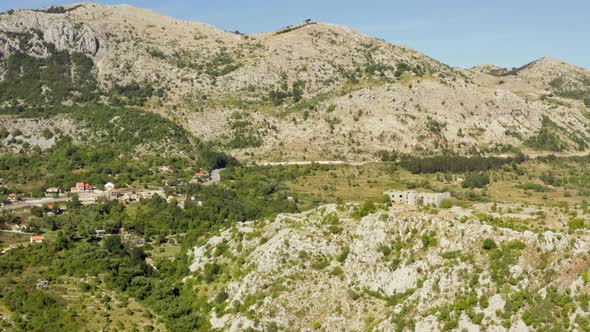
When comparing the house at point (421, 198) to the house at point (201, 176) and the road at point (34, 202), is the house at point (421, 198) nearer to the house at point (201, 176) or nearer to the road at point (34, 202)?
the house at point (201, 176)

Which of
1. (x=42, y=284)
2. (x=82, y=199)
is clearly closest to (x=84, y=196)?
(x=82, y=199)

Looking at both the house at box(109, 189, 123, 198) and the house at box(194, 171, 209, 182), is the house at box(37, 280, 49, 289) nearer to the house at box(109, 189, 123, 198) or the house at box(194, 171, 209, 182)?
the house at box(109, 189, 123, 198)

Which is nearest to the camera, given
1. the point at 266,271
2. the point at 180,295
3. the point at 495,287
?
the point at 495,287

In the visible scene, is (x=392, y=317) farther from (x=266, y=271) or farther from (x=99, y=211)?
(x=99, y=211)

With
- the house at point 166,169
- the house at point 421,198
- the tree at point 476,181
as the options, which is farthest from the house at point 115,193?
the tree at point 476,181

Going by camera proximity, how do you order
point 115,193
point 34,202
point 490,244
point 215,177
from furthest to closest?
1. point 215,177
2. point 115,193
3. point 34,202
4. point 490,244

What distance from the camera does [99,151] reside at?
199 meters

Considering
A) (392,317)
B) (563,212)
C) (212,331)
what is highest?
(563,212)

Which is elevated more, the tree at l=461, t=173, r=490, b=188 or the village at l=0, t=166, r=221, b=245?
the tree at l=461, t=173, r=490, b=188

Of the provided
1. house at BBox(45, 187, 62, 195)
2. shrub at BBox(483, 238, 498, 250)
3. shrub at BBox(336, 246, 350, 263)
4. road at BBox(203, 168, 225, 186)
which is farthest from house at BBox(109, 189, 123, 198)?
shrub at BBox(483, 238, 498, 250)

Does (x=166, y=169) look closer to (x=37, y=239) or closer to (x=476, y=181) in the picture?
(x=37, y=239)

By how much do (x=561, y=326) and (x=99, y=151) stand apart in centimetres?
15807

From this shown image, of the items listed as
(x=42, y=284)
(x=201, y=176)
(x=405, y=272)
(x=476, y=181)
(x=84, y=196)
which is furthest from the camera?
(x=201, y=176)

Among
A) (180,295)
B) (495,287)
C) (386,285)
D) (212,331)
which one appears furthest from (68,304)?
(495,287)
